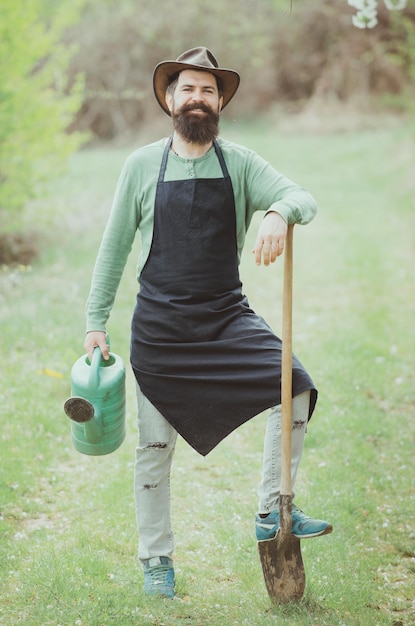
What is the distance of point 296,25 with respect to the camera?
26547mm

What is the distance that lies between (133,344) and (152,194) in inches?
27.1

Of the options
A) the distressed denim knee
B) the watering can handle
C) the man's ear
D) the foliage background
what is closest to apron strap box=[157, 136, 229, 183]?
the man's ear

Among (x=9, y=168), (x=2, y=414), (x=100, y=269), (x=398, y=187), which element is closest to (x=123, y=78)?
(x=398, y=187)

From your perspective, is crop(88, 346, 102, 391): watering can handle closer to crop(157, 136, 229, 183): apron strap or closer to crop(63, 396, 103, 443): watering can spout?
crop(63, 396, 103, 443): watering can spout

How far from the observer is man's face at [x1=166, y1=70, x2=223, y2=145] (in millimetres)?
3637

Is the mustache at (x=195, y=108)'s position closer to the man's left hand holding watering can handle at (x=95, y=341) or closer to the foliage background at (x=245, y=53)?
the man's left hand holding watering can handle at (x=95, y=341)

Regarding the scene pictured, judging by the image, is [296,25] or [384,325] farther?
[296,25]

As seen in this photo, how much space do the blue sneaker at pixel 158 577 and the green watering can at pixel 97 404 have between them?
0.57 m

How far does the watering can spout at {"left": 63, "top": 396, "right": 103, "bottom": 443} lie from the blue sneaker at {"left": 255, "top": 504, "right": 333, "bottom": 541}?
2.73 feet

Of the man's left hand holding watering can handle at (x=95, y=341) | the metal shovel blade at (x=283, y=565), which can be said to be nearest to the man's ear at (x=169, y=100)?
the man's left hand holding watering can handle at (x=95, y=341)

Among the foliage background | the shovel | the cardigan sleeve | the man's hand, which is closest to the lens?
A: the man's hand

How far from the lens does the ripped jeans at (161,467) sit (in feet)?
11.7

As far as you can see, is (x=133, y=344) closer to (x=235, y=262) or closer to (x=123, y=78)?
(x=235, y=262)

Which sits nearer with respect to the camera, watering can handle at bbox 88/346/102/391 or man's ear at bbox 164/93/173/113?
watering can handle at bbox 88/346/102/391
